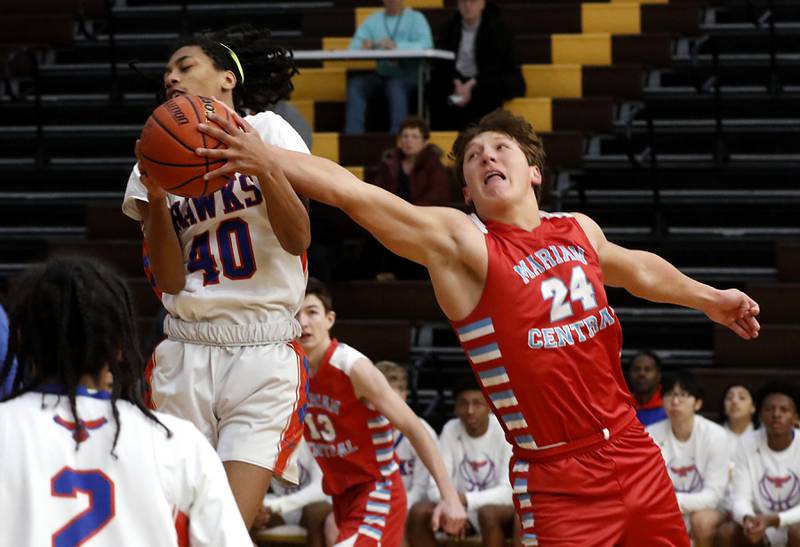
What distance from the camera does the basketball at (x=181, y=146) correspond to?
4043mm

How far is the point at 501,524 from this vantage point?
8.10 meters

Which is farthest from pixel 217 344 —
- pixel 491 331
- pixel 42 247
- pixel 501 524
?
pixel 42 247

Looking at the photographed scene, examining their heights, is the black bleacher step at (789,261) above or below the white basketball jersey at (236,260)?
above

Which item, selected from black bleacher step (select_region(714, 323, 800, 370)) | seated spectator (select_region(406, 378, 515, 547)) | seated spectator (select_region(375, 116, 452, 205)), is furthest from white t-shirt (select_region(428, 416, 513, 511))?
black bleacher step (select_region(714, 323, 800, 370))

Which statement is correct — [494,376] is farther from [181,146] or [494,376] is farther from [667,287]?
[181,146]

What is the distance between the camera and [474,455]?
8.57 m

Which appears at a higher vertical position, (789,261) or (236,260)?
(789,261)

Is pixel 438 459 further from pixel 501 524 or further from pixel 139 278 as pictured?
pixel 139 278

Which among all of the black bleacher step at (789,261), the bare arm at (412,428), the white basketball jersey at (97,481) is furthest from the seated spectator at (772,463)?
the white basketball jersey at (97,481)

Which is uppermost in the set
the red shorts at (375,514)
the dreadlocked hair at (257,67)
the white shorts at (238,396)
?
the dreadlocked hair at (257,67)

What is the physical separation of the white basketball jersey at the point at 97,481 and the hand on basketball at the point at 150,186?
1237mm

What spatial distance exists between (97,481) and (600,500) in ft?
6.03

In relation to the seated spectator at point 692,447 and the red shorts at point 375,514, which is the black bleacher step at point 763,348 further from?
the red shorts at point 375,514

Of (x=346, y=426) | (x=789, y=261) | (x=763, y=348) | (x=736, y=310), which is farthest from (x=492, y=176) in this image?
(x=789, y=261)
